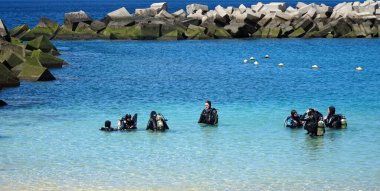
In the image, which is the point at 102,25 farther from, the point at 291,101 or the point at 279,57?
the point at 291,101

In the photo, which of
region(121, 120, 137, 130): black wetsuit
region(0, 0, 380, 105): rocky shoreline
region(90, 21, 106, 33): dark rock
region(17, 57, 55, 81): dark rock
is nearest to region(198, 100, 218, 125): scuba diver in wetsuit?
region(121, 120, 137, 130): black wetsuit

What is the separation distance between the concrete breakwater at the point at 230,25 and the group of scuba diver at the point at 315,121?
206 feet

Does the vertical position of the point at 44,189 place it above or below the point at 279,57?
below

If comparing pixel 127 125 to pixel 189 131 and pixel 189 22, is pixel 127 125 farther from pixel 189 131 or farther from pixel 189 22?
pixel 189 22

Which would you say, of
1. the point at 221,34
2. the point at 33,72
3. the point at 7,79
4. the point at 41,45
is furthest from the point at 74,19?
the point at 7,79

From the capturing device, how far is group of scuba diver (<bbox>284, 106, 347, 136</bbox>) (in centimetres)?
3597

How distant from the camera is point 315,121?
1426 inches

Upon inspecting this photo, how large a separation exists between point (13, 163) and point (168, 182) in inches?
251

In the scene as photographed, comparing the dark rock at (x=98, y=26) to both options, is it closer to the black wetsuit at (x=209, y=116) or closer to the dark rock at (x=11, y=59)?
the dark rock at (x=11, y=59)

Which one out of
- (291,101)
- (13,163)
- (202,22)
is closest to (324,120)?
(291,101)

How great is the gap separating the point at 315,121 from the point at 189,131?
562 cm

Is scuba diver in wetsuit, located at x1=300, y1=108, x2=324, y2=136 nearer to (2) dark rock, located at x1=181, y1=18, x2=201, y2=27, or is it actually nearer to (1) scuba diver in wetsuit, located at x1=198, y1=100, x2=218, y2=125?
(1) scuba diver in wetsuit, located at x1=198, y1=100, x2=218, y2=125

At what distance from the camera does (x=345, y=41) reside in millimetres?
98375

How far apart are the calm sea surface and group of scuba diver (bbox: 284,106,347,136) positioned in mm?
394
